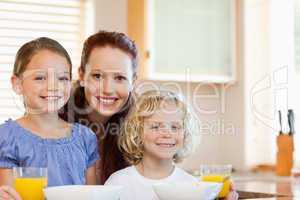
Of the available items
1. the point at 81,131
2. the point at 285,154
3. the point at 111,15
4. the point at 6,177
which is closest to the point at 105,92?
the point at 81,131

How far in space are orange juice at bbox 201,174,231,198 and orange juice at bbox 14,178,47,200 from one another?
1.72 feet

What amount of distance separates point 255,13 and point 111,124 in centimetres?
199

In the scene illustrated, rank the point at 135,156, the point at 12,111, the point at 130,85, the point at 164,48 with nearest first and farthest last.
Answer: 1. the point at 135,156
2. the point at 130,85
3. the point at 12,111
4. the point at 164,48

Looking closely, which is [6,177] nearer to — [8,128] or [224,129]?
[8,128]

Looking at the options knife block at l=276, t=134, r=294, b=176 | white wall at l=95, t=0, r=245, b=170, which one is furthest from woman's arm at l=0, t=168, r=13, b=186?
white wall at l=95, t=0, r=245, b=170

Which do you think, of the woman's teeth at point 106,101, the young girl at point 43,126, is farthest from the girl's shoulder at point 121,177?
the woman's teeth at point 106,101

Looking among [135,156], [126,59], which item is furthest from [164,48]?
[135,156]

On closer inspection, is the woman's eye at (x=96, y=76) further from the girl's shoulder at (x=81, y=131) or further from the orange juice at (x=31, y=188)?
the orange juice at (x=31, y=188)

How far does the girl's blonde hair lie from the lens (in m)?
1.76

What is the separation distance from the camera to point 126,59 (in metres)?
2.04

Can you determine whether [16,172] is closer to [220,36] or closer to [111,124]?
[111,124]

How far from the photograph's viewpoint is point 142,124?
5.76 ft

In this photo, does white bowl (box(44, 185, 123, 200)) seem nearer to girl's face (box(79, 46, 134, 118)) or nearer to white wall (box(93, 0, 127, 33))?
girl's face (box(79, 46, 134, 118))

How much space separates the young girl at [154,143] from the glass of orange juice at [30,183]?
375mm
